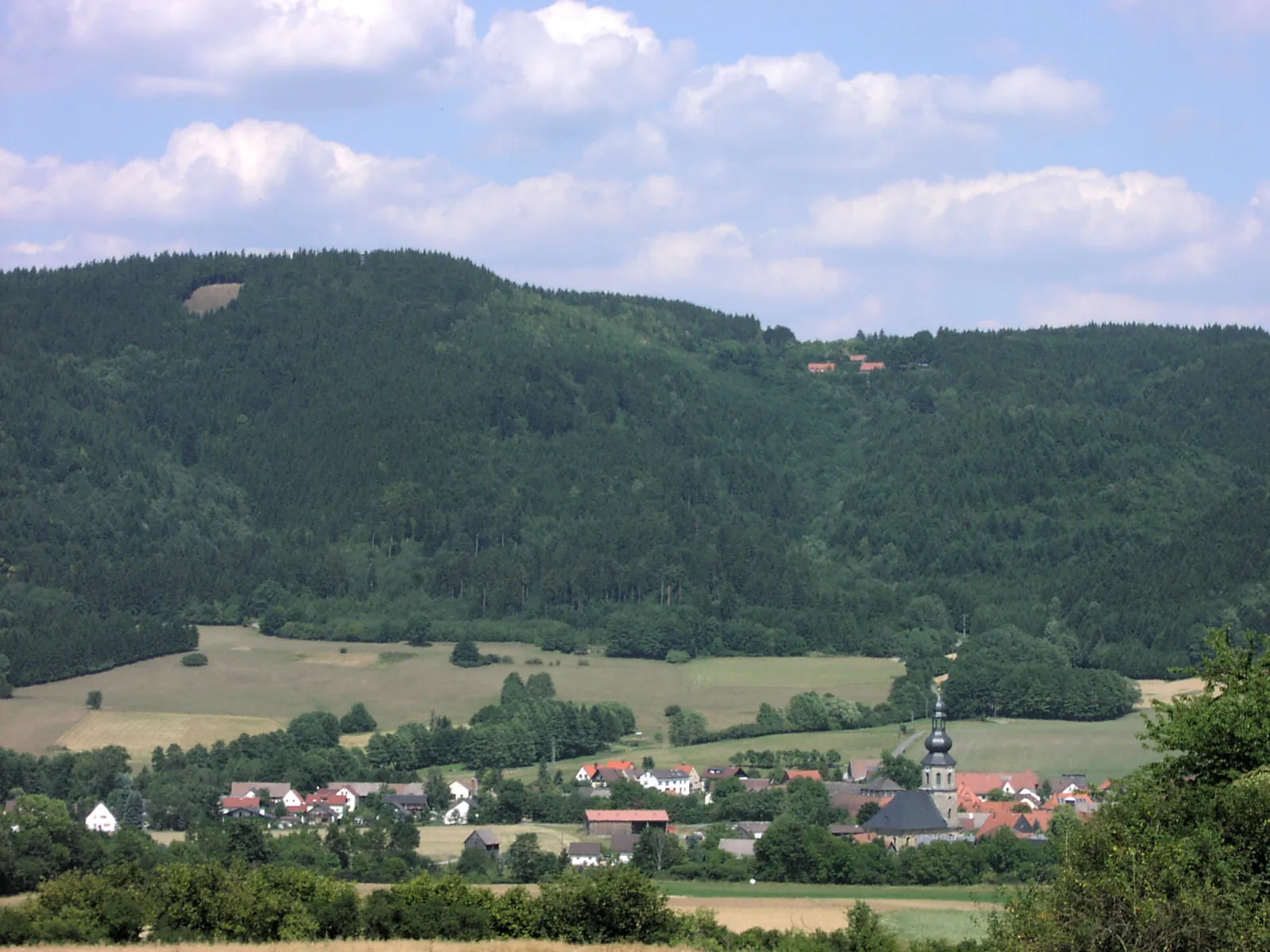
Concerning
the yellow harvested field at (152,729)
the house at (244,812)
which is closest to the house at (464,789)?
the house at (244,812)

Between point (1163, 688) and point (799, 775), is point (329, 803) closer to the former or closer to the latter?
point (799, 775)

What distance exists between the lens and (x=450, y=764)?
429 feet

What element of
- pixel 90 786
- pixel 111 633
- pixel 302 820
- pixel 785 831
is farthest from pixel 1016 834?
pixel 111 633

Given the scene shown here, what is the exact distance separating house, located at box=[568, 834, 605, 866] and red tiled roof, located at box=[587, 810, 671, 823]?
700 centimetres

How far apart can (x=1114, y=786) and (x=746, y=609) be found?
152 meters

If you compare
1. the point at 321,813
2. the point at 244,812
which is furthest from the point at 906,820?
the point at 244,812

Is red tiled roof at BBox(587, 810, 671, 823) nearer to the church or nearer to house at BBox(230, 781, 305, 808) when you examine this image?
the church

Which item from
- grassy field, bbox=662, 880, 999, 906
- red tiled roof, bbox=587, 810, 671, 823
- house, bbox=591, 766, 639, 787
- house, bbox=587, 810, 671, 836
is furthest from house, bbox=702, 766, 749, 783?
grassy field, bbox=662, 880, 999, 906

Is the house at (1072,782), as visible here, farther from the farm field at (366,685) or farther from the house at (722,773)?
the farm field at (366,685)

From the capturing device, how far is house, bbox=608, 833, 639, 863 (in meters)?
94.1

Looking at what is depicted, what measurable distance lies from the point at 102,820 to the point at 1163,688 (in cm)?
8704

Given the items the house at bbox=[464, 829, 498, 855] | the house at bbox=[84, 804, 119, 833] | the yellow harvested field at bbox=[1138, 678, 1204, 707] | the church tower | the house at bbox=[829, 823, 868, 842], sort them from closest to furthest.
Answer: the house at bbox=[464, 829, 498, 855] < the house at bbox=[829, 823, 868, 842] < the house at bbox=[84, 804, 119, 833] < the church tower < the yellow harvested field at bbox=[1138, 678, 1204, 707]

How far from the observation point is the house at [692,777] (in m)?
120

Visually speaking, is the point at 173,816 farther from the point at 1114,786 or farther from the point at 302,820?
the point at 1114,786
